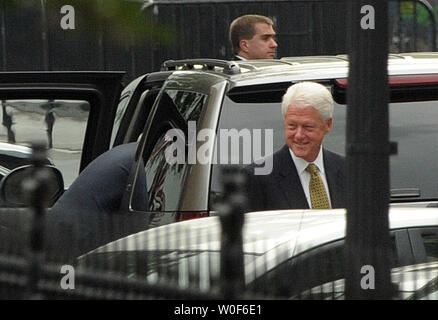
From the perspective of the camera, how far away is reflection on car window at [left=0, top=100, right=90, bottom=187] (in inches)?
266

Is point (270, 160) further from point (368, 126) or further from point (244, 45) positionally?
point (244, 45)

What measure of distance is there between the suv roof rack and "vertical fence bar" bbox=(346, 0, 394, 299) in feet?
7.43

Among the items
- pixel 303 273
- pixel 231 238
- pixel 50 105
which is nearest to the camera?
pixel 231 238

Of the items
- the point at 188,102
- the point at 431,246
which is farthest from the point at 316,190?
the point at 431,246

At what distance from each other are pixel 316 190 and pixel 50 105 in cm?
188

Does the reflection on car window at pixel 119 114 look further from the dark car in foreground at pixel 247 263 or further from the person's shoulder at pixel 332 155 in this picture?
the dark car in foreground at pixel 247 263

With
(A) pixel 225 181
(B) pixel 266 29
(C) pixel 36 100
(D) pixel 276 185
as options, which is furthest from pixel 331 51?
(A) pixel 225 181

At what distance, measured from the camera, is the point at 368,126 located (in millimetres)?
3426

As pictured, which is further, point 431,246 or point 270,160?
point 270,160

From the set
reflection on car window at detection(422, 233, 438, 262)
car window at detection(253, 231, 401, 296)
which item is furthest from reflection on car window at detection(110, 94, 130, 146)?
car window at detection(253, 231, 401, 296)

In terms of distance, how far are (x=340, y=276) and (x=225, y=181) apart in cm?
63

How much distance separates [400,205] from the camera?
215 inches

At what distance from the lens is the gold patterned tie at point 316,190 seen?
18.1 ft
